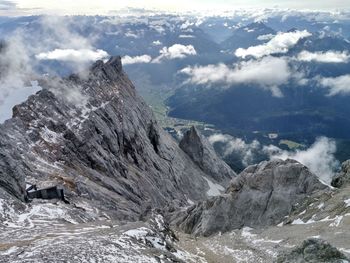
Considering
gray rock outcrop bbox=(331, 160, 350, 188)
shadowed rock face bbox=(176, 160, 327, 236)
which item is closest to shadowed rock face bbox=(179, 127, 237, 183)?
shadowed rock face bbox=(176, 160, 327, 236)

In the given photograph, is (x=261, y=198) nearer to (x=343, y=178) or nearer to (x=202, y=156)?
(x=343, y=178)

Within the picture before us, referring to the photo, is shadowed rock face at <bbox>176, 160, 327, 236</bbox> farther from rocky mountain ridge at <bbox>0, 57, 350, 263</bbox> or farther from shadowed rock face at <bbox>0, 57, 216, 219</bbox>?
shadowed rock face at <bbox>0, 57, 216, 219</bbox>

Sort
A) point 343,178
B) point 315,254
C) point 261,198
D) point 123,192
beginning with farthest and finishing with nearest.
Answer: point 123,192, point 261,198, point 343,178, point 315,254

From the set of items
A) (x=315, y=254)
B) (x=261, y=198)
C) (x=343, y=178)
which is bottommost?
(x=261, y=198)

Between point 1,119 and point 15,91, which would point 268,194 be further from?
point 15,91

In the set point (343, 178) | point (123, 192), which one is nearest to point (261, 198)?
point (343, 178)

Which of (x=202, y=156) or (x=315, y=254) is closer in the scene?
(x=315, y=254)

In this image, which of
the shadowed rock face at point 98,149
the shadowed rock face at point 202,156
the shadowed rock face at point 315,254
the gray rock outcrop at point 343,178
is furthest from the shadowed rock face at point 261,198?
the shadowed rock face at point 202,156
